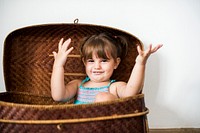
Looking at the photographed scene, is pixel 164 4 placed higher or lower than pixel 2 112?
higher

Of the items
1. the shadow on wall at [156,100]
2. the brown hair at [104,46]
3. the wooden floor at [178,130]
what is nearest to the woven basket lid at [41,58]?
the brown hair at [104,46]

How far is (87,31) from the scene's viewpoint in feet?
3.68

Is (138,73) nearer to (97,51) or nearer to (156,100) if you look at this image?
(97,51)

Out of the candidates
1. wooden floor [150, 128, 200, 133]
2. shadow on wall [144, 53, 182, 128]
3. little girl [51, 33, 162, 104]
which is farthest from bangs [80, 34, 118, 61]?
wooden floor [150, 128, 200, 133]

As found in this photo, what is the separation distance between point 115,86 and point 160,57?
1.18 ft

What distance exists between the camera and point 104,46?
1.01 metres

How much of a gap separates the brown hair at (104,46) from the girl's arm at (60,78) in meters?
0.14

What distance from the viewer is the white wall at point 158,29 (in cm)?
117

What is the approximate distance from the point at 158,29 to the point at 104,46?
0.37m

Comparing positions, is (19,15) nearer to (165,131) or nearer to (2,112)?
(2,112)

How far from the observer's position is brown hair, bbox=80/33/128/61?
3.29 ft

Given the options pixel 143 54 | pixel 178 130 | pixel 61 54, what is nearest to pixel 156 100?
pixel 178 130

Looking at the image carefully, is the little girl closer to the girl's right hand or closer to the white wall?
the girl's right hand

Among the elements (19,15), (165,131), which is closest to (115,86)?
(165,131)
